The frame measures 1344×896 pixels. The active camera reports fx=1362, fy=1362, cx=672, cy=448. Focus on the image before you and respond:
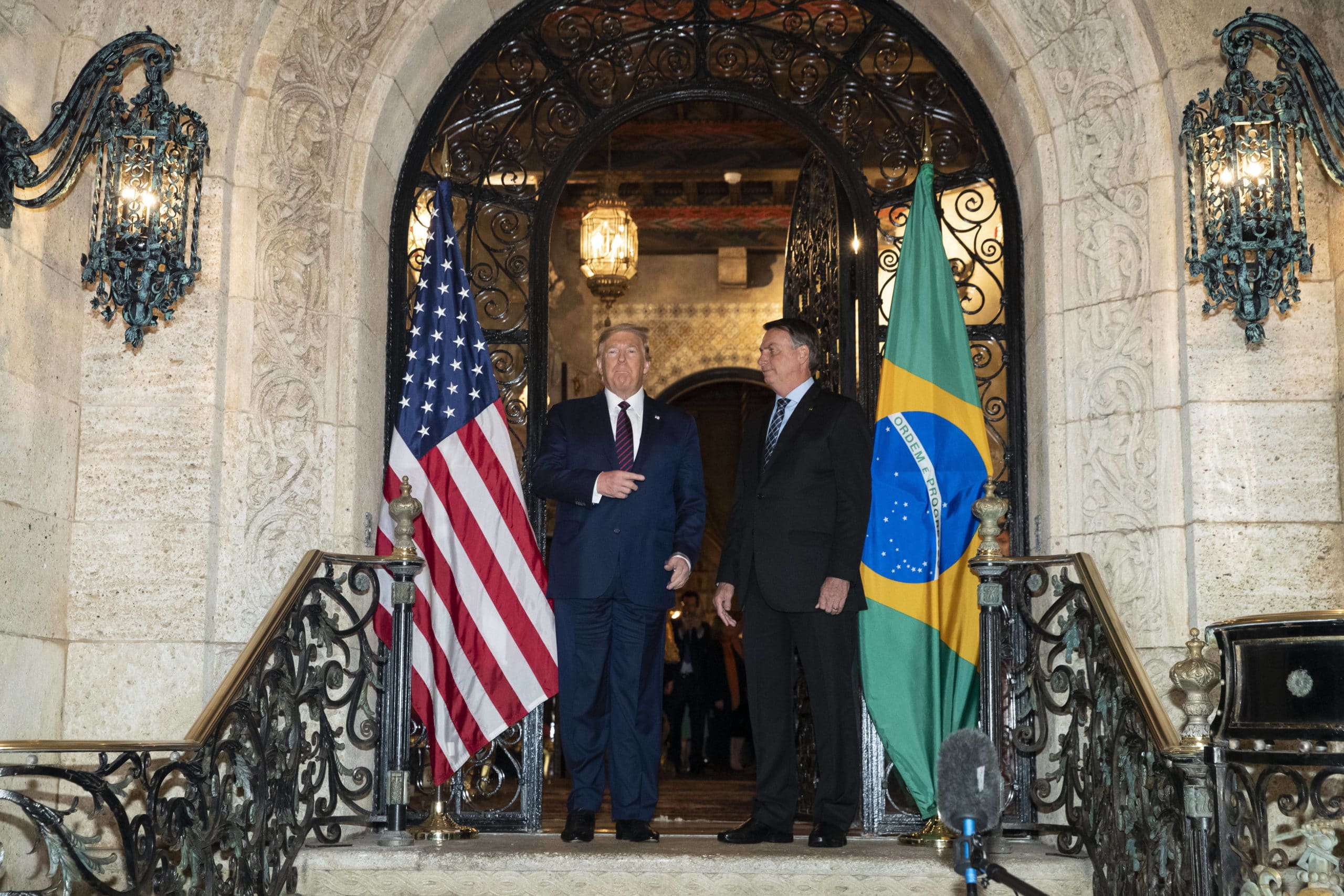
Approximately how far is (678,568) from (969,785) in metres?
2.94

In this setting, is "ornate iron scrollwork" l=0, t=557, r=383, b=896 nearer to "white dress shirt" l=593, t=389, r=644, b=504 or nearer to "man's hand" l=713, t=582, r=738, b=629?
"white dress shirt" l=593, t=389, r=644, b=504

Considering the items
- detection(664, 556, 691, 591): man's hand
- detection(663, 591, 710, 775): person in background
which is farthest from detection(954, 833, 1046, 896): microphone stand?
detection(663, 591, 710, 775): person in background

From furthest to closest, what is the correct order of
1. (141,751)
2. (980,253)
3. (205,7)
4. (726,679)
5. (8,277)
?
(726,679) < (980,253) < (205,7) < (8,277) < (141,751)

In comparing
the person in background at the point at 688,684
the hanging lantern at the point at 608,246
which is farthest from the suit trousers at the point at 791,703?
the person in background at the point at 688,684

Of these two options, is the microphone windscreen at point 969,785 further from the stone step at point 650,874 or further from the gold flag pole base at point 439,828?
the gold flag pole base at point 439,828

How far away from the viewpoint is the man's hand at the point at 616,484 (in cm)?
547

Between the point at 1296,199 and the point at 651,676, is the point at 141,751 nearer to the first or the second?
the point at 651,676

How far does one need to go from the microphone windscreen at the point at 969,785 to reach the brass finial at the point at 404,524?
10.3 feet

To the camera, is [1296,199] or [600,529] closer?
[1296,199]

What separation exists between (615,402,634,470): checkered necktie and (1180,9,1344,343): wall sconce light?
2.31 meters

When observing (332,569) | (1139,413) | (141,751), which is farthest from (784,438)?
(141,751)

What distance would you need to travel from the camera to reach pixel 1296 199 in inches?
200

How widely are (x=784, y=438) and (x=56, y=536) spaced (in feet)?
9.51

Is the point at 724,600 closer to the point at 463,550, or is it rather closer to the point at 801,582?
the point at 801,582
